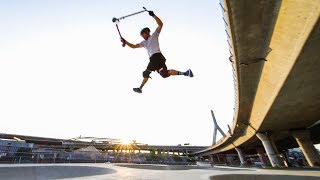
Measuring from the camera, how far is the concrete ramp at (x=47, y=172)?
14.4m

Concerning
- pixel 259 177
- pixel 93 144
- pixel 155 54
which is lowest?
pixel 259 177

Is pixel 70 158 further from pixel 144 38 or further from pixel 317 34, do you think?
pixel 317 34

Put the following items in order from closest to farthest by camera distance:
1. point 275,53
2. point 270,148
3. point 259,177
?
point 275,53 → point 259,177 → point 270,148

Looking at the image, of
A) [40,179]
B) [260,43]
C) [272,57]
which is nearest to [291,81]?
[272,57]

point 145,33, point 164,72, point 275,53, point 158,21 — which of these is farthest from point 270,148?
point 158,21

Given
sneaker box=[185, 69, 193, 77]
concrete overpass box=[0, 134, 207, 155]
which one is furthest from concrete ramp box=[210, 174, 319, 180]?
concrete overpass box=[0, 134, 207, 155]

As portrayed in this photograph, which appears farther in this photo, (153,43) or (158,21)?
(153,43)

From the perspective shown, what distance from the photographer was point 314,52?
10.9m

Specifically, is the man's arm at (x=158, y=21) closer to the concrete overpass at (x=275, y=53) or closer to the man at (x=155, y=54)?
the man at (x=155, y=54)

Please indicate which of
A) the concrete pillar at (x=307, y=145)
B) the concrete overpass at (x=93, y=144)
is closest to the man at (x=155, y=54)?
the concrete pillar at (x=307, y=145)

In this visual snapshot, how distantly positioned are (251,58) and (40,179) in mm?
15465

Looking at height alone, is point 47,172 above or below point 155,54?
below

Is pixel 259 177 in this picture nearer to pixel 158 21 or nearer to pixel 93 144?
pixel 158 21

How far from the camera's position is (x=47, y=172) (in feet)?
53.5
